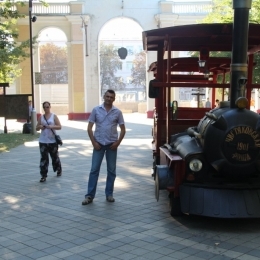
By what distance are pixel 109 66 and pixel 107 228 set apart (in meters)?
56.1

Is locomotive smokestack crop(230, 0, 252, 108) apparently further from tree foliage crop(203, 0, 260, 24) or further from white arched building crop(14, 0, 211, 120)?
white arched building crop(14, 0, 211, 120)

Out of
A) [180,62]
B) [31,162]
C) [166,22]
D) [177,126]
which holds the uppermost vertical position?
[166,22]

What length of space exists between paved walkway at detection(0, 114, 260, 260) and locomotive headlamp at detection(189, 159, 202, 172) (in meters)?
0.73

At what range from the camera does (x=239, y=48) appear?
532cm

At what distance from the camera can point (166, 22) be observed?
27625 millimetres

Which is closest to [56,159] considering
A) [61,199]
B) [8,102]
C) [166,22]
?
[61,199]

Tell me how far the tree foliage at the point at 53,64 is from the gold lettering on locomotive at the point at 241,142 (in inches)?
2098

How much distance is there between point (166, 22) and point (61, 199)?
22.6 m

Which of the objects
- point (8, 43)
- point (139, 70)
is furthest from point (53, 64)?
point (8, 43)

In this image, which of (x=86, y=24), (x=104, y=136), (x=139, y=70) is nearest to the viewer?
(x=104, y=136)

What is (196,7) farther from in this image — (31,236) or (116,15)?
(31,236)

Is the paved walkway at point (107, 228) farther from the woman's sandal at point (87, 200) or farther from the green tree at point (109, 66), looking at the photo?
the green tree at point (109, 66)

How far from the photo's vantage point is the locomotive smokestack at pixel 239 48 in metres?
5.26

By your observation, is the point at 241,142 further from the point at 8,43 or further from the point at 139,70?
the point at 139,70
